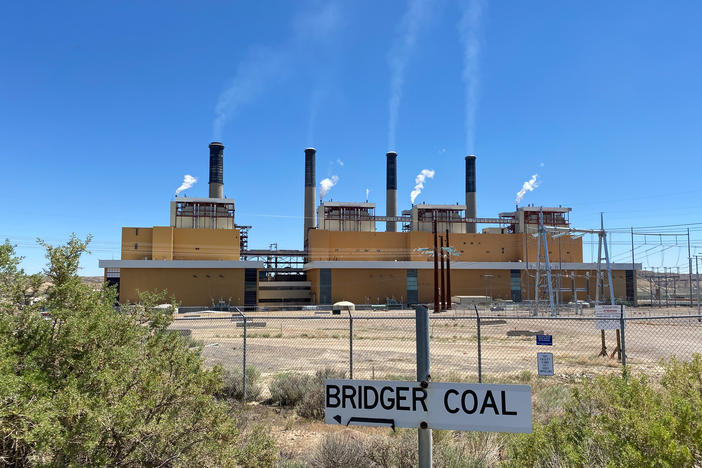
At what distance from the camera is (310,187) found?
264 feet

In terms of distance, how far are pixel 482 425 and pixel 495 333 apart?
28.5 m

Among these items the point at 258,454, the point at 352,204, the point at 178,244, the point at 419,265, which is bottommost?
the point at 258,454

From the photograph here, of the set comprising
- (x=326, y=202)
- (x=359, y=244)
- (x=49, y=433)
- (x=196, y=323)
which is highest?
(x=326, y=202)

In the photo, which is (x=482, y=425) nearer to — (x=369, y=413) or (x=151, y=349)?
(x=369, y=413)

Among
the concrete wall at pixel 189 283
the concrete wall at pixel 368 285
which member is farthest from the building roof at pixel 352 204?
the concrete wall at pixel 189 283

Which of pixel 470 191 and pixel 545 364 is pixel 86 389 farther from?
pixel 470 191

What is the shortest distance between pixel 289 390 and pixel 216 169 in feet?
227

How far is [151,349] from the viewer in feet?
18.0

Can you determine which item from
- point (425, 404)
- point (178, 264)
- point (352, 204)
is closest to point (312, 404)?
point (425, 404)

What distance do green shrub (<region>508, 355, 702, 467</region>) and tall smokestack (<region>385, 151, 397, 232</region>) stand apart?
77.2m

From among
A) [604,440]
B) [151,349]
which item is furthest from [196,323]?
[604,440]

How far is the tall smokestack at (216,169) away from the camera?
7412cm

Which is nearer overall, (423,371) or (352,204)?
(423,371)

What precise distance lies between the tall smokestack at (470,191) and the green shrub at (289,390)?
75374 millimetres
